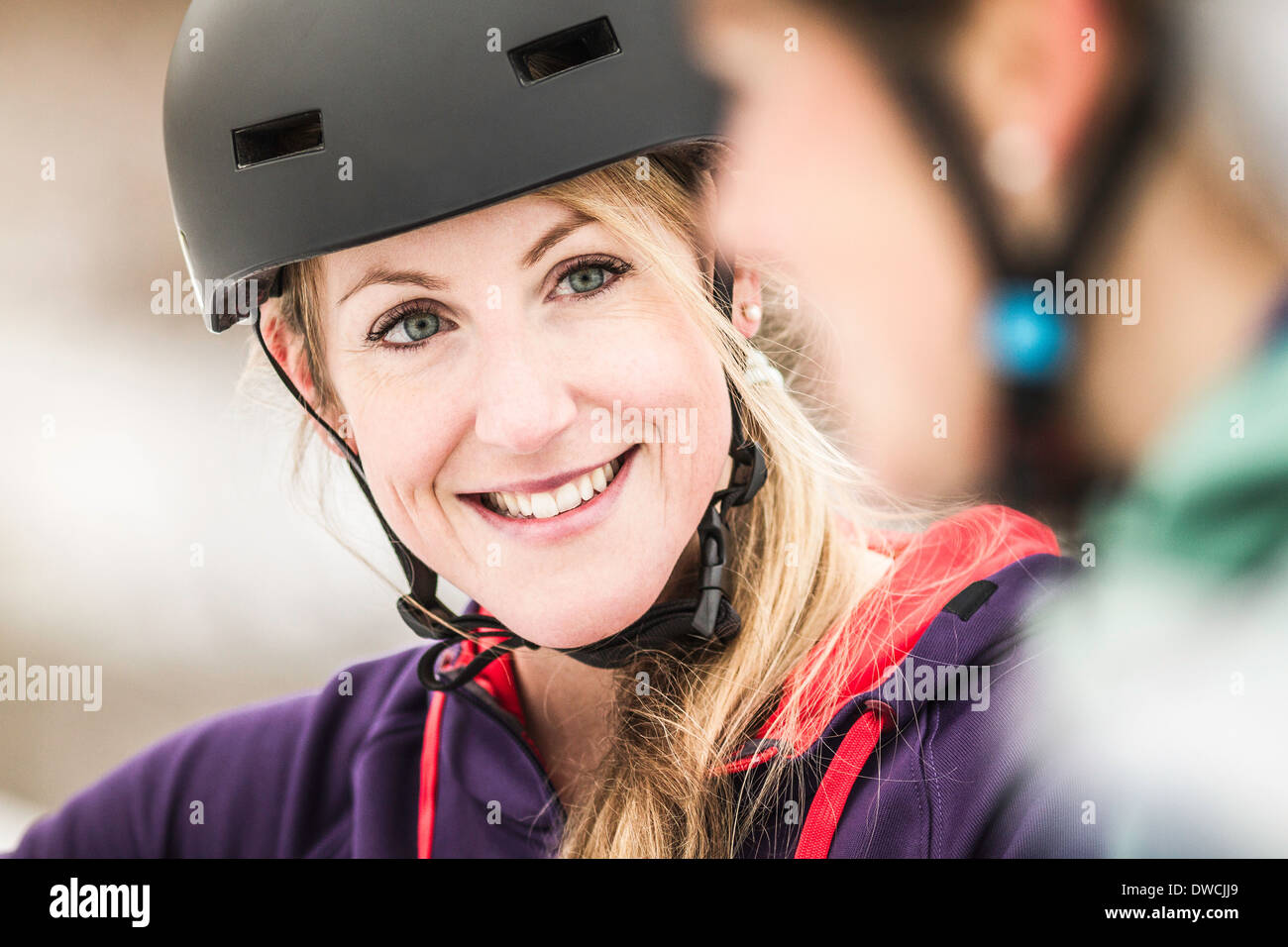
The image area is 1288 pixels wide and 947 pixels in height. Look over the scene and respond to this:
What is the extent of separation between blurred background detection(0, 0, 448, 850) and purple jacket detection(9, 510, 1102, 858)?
462mm

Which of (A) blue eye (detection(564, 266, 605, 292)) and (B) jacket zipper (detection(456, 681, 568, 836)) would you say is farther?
(B) jacket zipper (detection(456, 681, 568, 836))

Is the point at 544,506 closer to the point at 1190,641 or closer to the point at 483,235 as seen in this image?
the point at 483,235

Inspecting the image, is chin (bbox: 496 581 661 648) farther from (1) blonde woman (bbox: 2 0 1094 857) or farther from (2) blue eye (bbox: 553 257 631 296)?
(2) blue eye (bbox: 553 257 631 296)

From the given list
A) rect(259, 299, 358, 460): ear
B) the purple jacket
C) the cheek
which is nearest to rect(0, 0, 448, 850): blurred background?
the purple jacket

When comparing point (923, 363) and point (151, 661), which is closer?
point (923, 363)

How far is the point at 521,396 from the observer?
0.86 m

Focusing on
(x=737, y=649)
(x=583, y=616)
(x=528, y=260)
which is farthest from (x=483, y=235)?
(x=737, y=649)

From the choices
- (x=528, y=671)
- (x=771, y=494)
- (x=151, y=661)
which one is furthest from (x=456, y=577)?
(x=151, y=661)

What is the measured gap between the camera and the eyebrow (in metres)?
0.85

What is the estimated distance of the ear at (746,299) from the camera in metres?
0.98

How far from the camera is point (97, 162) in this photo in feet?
5.94

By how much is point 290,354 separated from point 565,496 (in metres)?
0.32

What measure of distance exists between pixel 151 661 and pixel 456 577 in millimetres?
1127

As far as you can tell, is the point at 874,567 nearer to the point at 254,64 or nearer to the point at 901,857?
the point at 901,857
